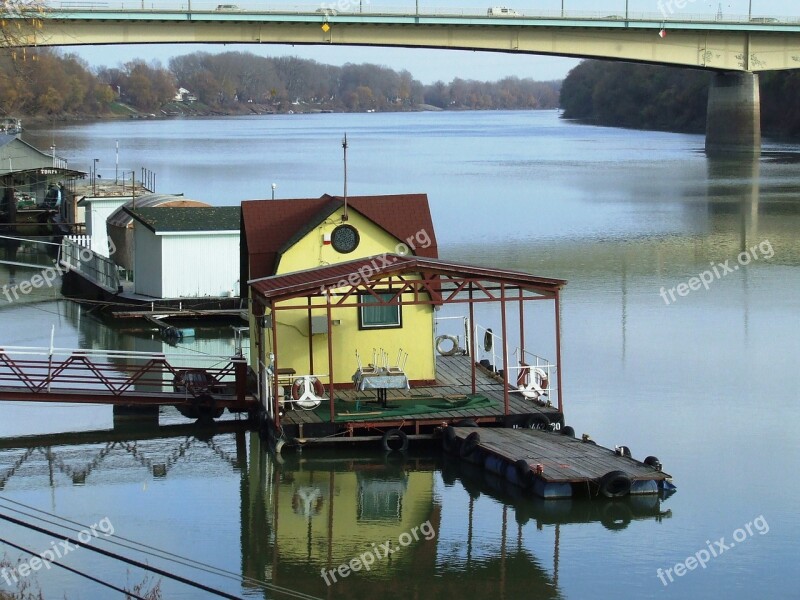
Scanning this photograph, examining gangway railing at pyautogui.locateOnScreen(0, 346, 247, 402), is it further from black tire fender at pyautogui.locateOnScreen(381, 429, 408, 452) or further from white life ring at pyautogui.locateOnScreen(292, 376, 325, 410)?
black tire fender at pyautogui.locateOnScreen(381, 429, 408, 452)

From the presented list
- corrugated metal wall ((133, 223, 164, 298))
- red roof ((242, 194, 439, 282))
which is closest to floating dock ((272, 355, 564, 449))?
red roof ((242, 194, 439, 282))

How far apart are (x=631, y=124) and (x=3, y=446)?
157489 mm

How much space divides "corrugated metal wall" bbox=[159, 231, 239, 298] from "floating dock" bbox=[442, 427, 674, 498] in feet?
53.5

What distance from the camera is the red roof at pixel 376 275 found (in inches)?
850

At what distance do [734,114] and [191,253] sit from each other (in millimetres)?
73371

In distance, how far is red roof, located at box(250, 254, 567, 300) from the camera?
2158 cm

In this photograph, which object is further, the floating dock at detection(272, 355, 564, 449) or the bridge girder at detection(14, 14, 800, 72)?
the bridge girder at detection(14, 14, 800, 72)

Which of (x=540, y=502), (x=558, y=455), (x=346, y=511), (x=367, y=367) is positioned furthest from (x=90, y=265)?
(x=540, y=502)

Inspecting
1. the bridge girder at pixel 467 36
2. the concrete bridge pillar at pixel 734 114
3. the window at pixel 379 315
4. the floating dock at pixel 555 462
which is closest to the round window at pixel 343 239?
the window at pixel 379 315

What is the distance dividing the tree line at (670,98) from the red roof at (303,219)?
261ft

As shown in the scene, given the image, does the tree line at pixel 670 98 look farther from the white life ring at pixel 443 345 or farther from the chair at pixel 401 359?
the chair at pixel 401 359

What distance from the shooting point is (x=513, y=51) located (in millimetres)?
80875

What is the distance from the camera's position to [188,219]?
36938 mm

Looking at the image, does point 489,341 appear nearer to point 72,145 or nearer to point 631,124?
point 72,145
